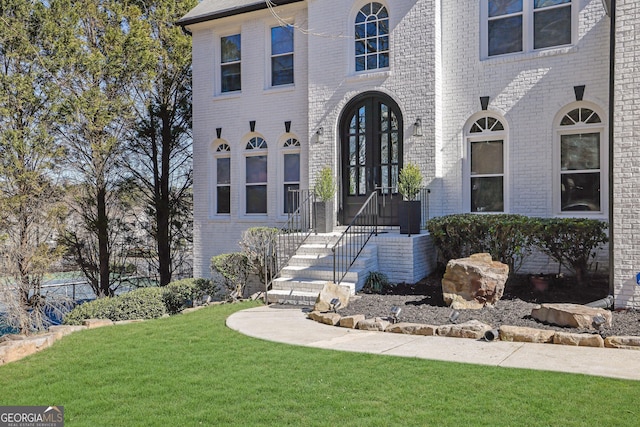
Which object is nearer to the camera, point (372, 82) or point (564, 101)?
point (564, 101)

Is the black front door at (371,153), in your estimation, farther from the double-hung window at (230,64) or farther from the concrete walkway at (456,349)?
the concrete walkway at (456,349)

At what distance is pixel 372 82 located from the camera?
449 inches

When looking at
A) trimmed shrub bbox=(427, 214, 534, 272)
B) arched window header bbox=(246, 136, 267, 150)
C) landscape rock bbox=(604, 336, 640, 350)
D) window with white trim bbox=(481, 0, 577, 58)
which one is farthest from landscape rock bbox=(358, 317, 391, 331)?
arched window header bbox=(246, 136, 267, 150)

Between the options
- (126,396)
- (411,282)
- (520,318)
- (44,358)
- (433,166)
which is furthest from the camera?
(433,166)

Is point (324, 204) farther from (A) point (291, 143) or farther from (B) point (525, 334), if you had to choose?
(B) point (525, 334)

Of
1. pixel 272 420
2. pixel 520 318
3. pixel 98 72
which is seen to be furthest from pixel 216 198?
pixel 272 420

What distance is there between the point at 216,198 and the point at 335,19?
5437 mm

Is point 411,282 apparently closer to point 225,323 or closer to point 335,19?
point 225,323

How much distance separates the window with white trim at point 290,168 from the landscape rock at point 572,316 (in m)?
7.08

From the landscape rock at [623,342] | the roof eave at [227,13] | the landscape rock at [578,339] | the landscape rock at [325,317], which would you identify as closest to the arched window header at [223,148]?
the roof eave at [227,13]

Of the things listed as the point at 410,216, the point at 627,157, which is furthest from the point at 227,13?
the point at 627,157

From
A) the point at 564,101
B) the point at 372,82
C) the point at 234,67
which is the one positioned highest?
the point at 234,67

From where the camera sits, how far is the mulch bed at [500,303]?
6.82m

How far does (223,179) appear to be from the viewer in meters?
13.9
